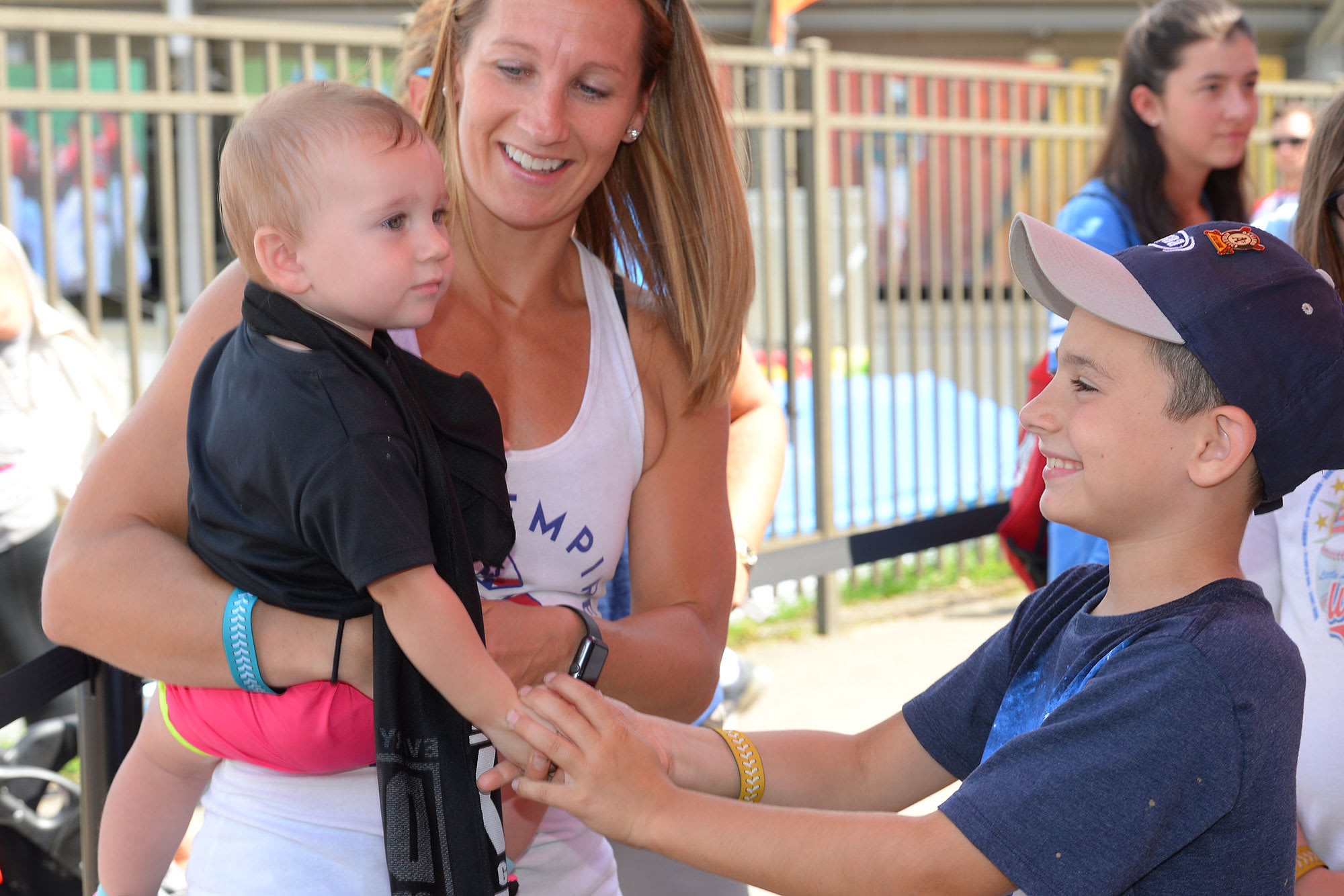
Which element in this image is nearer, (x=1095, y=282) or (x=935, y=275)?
(x=1095, y=282)

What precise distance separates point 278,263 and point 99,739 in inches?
46.7

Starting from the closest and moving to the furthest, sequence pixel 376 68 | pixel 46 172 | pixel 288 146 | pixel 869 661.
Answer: pixel 288 146
pixel 46 172
pixel 376 68
pixel 869 661

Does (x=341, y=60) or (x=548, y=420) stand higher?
(x=341, y=60)

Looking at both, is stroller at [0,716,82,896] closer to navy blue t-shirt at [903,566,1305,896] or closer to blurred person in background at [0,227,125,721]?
blurred person in background at [0,227,125,721]

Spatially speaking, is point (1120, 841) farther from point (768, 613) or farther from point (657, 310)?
point (768, 613)

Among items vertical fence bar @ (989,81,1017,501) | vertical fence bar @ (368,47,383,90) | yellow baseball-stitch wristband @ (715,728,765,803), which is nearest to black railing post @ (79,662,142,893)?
yellow baseball-stitch wristband @ (715,728,765,803)

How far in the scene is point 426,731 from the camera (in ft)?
5.12

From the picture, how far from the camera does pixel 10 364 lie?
3.22m

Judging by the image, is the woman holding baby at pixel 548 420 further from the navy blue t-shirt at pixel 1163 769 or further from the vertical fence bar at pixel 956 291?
the vertical fence bar at pixel 956 291

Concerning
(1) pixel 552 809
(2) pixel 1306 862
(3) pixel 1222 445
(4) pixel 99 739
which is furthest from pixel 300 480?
(2) pixel 1306 862

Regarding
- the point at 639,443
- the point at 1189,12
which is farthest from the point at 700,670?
the point at 1189,12

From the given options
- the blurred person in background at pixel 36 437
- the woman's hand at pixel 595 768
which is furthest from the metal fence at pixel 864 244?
the woman's hand at pixel 595 768

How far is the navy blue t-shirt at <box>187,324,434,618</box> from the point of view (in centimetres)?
146

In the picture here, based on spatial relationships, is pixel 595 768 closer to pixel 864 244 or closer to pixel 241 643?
pixel 241 643
